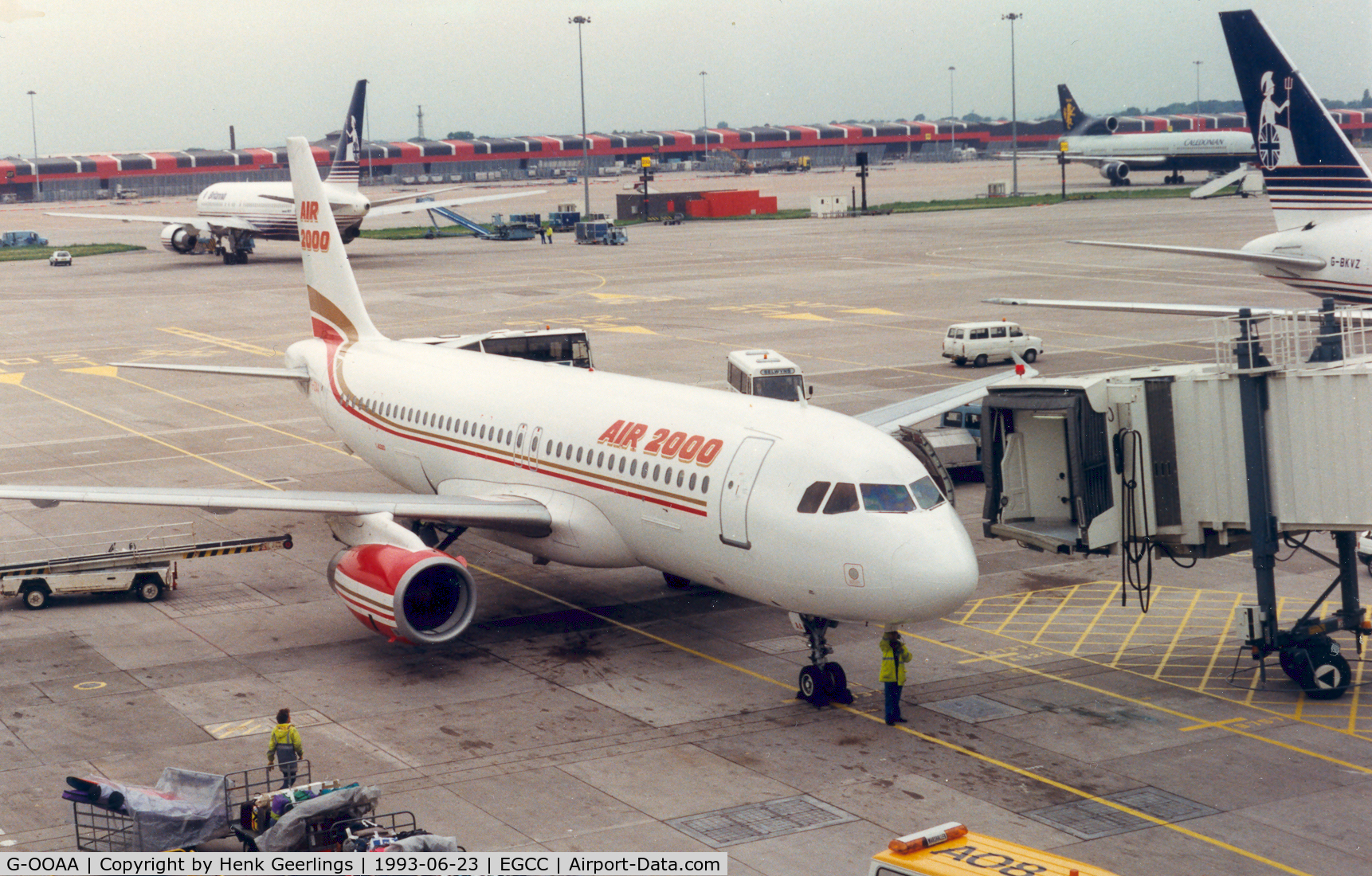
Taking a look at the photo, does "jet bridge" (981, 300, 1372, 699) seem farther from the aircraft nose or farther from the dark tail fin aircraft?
the dark tail fin aircraft

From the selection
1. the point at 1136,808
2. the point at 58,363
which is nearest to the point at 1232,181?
the point at 58,363

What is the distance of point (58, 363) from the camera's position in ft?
217

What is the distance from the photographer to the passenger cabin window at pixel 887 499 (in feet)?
74.1

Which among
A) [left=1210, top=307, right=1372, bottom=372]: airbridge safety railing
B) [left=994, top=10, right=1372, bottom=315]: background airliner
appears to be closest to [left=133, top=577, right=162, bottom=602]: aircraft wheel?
[left=1210, top=307, right=1372, bottom=372]: airbridge safety railing

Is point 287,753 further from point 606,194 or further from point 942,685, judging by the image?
point 606,194

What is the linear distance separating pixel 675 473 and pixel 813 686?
4305mm

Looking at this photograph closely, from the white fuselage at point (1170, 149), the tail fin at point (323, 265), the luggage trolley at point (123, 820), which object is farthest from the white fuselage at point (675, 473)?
the white fuselage at point (1170, 149)

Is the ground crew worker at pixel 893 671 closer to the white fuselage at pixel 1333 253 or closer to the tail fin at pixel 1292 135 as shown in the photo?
the white fuselage at pixel 1333 253

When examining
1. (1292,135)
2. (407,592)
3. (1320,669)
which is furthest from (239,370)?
(1292,135)

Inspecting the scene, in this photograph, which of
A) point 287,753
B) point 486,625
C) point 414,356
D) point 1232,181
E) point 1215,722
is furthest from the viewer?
point 1232,181

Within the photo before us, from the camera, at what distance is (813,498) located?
75.7 feet

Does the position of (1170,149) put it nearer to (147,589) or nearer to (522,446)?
(522,446)

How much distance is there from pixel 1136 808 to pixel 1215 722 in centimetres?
388

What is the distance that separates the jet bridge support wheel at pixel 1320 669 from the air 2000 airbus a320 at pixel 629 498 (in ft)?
19.7
